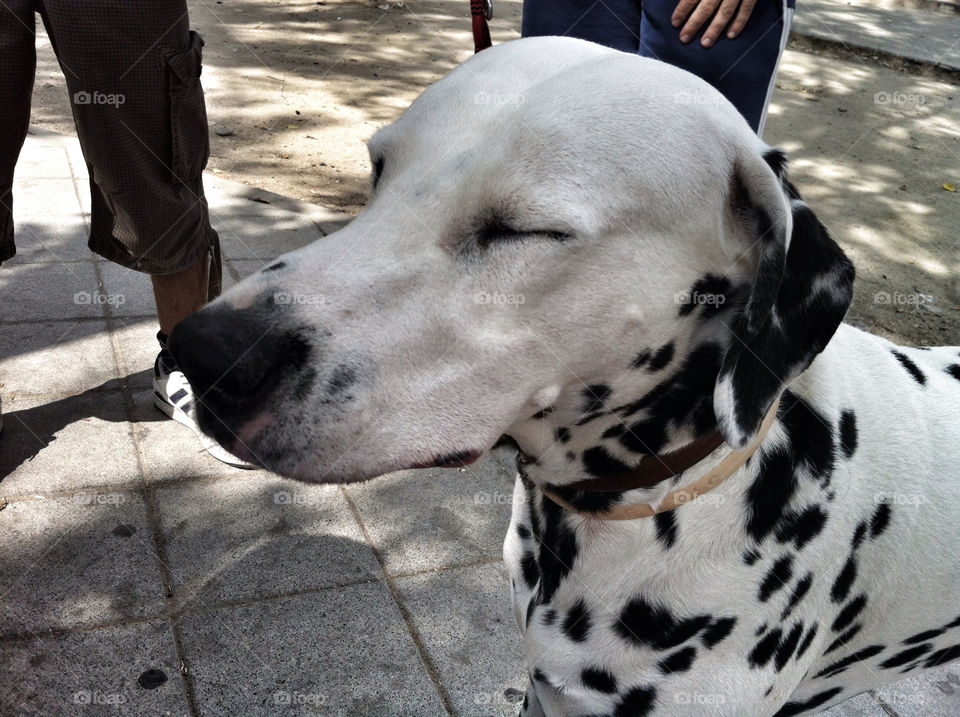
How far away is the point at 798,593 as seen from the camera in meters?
2.00

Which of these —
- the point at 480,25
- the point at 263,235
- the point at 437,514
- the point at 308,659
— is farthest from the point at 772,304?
the point at 263,235

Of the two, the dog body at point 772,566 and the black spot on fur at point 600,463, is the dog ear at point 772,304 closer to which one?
the dog body at point 772,566

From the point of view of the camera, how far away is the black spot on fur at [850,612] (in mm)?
2107

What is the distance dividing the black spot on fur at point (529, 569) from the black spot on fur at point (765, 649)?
0.53 meters

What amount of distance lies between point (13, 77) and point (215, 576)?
5.94ft

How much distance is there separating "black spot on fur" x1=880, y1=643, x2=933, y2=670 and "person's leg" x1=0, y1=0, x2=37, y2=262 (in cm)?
318

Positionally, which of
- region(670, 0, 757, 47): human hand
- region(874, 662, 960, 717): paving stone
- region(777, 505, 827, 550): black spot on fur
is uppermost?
region(670, 0, 757, 47): human hand

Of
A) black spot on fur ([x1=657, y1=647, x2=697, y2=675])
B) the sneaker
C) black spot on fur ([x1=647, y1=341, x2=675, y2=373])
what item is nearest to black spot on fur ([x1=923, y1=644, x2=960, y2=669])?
black spot on fur ([x1=657, y1=647, x2=697, y2=675])

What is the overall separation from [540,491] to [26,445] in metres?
2.31

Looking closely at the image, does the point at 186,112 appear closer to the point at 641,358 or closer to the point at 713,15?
the point at 713,15

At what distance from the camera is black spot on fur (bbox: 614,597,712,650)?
1946mm

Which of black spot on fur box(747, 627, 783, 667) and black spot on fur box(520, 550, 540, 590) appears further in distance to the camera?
black spot on fur box(520, 550, 540, 590)

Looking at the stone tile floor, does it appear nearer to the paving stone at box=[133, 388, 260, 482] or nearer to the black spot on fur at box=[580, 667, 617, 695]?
the paving stone at box=[133, 388, 260, 482]

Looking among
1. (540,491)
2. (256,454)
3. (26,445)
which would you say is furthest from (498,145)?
(26,445)
